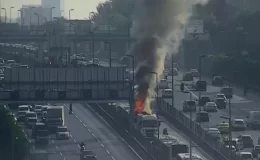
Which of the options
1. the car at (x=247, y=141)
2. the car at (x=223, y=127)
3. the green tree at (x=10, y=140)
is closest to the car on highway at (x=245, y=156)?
the car at (x=247, y=141)

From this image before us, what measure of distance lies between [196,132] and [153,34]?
27.7 feet

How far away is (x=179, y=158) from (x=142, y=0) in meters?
16.7

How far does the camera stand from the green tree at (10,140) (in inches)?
1606

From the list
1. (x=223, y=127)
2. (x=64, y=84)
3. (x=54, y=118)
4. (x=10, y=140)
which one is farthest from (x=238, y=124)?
(x=10, y=140)

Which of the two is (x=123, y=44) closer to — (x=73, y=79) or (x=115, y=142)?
(x=73, y=79)

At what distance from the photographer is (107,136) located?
50469 millimetres

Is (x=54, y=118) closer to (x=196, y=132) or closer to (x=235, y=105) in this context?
(x=196, y=132)

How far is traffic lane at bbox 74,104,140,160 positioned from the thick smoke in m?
1.82

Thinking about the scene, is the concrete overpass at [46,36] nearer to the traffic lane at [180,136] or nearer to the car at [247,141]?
the traffic lane at [180,136]

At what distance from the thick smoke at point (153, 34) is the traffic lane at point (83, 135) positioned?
7.91 feet

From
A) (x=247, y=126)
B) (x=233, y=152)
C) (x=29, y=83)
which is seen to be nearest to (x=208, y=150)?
(x=233, y=152)

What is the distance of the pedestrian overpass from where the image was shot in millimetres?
54156

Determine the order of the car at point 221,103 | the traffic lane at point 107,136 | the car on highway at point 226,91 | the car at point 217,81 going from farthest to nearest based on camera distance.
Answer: the car at point 217,81 < the car on highway at point 226,91 < the car at point 221,103 < the traffic lane at point 107,136

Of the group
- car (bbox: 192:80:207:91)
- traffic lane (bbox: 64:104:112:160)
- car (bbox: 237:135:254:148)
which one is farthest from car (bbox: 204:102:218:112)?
car (bbox: 237:135:254:148)
